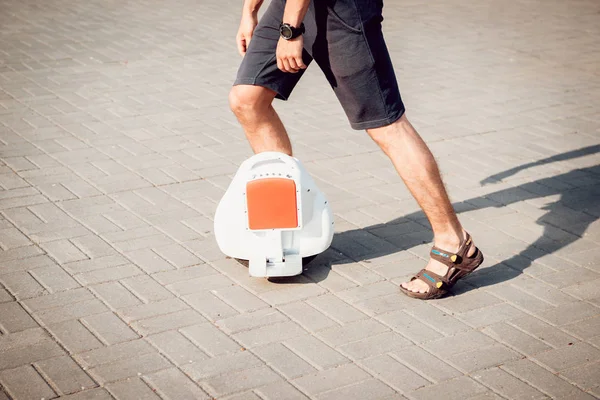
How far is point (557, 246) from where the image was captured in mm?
4516

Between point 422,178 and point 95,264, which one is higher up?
point 422,178

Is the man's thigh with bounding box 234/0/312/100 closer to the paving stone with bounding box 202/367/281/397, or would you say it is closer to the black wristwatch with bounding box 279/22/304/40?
the black wristwatch with bounding box 279/22/304/40

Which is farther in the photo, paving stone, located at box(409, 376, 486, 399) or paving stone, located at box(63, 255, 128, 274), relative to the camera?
paving stone, located at box(63, 255, 128, 274)

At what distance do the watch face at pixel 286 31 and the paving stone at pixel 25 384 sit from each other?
1716 millimetres

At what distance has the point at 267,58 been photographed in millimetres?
3980

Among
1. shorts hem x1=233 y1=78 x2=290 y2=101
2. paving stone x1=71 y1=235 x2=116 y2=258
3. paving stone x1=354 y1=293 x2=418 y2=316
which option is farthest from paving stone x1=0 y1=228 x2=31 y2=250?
paving stone x1=354 y1=293 x2=418 y2=316

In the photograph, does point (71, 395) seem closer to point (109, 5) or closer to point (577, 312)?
point (577, 312)

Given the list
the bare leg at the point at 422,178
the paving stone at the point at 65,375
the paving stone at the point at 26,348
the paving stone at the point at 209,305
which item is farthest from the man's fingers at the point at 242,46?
the paving stone at the point at 65,375

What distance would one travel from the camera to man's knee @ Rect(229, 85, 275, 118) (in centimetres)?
402

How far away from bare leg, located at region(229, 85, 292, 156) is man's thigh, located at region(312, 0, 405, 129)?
0.35 meters

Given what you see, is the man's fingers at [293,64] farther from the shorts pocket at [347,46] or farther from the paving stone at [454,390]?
the paving stone at [454,390]

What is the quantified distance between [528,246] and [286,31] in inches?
70.4

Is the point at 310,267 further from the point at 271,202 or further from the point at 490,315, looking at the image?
the point at 490,315

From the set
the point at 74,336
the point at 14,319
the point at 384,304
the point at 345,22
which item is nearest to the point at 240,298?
the point at 384,304
